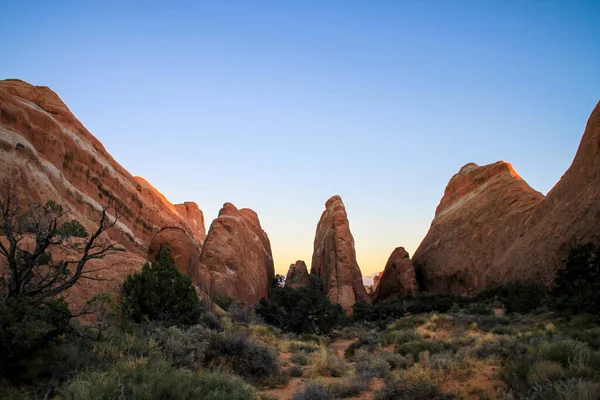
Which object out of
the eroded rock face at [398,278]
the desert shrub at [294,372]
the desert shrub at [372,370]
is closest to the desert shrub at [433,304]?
the eroded rock face at [398,278]

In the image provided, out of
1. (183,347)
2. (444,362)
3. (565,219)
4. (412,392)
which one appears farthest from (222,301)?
(565,219)

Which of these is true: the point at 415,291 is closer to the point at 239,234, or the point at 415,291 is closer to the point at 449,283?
the point at 449,283

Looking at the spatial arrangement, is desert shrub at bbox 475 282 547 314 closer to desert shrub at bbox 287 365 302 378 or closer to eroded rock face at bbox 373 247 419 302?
eroded rock face at bbox 373 247 419 302

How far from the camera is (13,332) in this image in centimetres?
591

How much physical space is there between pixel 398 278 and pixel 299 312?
2268cm

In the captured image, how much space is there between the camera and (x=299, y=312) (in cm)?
2239

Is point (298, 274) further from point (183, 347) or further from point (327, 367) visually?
point (183, 347)

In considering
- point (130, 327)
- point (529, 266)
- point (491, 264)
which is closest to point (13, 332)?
point (130, 327)

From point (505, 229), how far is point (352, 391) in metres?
30.3

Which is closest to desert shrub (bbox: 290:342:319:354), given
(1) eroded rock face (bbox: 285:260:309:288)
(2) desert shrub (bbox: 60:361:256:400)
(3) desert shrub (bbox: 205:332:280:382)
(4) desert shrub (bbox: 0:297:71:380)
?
(3) desert shrub (bbox: 205:332:280:382)

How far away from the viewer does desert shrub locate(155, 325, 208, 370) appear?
8.06m

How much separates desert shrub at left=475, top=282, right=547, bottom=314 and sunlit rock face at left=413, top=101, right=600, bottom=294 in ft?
4.19

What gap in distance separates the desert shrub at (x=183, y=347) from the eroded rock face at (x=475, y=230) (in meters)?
28.7

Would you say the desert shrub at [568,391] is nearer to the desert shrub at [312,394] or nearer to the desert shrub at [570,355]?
the desert shrub at [570,355]
